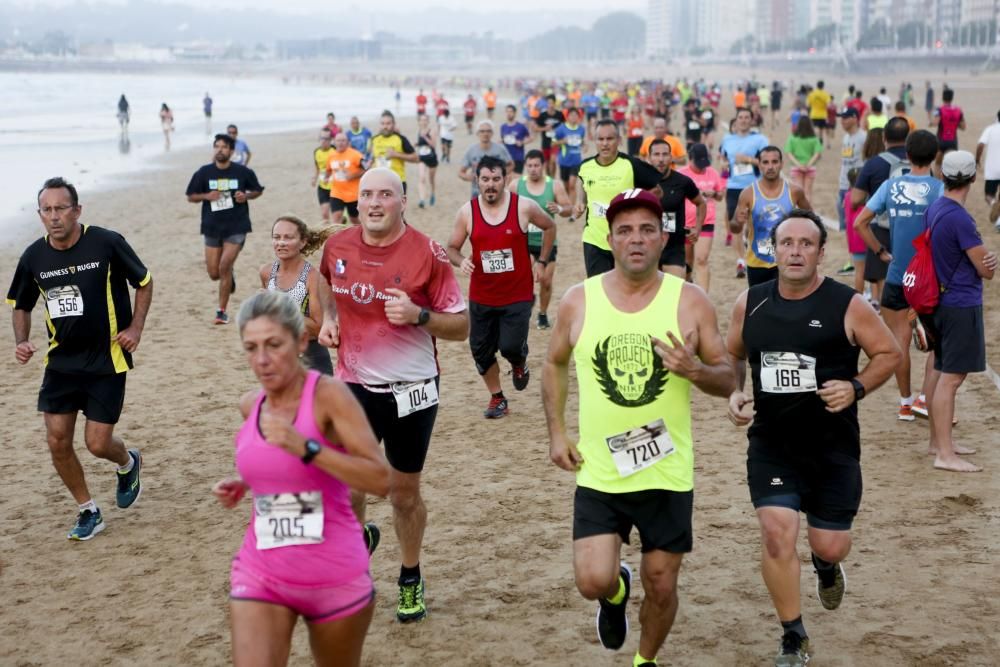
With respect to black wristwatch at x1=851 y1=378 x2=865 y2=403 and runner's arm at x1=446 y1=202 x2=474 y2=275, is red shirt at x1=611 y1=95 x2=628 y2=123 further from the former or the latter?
black wristwatch at x1=851 y1=378 x2=865 y2=403

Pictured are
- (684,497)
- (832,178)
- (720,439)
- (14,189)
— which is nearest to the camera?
(684,497)

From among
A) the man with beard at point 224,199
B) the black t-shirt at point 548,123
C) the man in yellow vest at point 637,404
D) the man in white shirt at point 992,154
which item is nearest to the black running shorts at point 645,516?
the man in yellow vest at point 637,404

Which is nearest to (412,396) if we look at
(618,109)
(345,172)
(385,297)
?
(385,297)

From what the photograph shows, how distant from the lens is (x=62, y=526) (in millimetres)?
7133

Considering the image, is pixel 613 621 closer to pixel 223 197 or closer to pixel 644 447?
pixel 644 447

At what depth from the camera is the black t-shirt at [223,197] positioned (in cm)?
1234

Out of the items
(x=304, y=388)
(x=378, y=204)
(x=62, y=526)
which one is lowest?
(x=62, y=526)

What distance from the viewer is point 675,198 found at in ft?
34.6

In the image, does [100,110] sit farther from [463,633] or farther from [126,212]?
[463,633]

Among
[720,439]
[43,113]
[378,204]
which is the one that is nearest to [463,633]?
[378,204]

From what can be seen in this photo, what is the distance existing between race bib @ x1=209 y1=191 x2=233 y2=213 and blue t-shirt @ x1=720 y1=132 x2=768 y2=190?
5762mm

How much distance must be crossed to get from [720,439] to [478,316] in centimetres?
204

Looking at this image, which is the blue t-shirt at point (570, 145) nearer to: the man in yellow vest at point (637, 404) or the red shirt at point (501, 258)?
the red shirt at point (501, 258)

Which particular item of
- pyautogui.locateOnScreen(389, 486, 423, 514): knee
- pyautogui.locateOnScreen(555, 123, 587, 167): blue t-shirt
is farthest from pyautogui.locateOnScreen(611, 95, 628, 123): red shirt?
pyautogui.locateOnScreen(389, 486, 423, 514): knee
